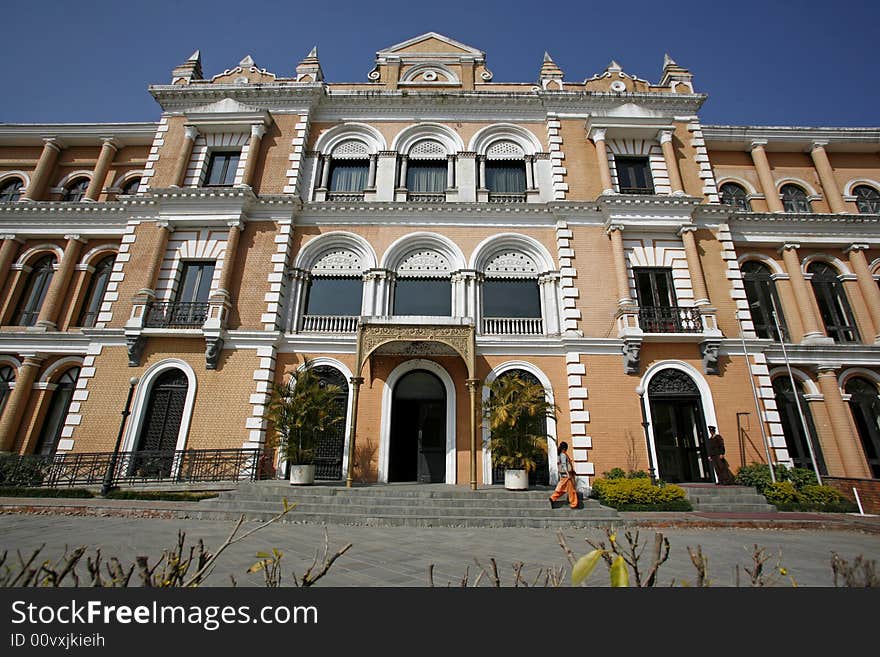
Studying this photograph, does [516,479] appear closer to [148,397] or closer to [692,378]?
[692,378]

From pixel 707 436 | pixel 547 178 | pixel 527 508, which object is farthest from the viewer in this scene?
pixel 547 178

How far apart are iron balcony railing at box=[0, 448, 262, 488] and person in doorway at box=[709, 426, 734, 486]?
1408 cm

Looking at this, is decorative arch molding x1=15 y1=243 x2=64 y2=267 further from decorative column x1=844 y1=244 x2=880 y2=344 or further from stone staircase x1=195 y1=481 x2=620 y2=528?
decorative column x1=844 y1=244 x2=880 y2=344

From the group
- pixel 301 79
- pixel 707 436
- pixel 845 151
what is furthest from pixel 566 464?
pixel 845 151

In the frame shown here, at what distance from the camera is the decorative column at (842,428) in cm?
1412

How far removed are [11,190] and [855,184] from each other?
39.5m

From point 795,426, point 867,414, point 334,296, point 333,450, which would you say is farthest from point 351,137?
point 867,414

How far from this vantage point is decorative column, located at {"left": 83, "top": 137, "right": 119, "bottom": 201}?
18.5 metres

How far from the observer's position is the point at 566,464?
10.6m

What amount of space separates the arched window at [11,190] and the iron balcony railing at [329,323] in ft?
54.5

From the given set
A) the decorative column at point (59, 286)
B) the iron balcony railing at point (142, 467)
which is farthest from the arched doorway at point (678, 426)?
the decorative column at point (59, 286)
